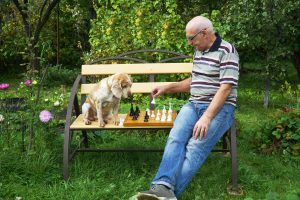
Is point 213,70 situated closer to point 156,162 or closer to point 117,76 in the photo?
point 117,76

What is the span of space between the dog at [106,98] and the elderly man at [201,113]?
0.61 metres

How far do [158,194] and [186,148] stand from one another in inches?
20.7

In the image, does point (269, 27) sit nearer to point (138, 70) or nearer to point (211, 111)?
point (138, 70)

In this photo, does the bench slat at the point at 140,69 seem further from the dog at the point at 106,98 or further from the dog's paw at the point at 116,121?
the dog's paw at the point at 116,121

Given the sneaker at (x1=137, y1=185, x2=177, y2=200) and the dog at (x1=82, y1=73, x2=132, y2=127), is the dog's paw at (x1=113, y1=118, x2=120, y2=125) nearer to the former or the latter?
the dog at (x1=82, y1=73, x2=132, y2=127)

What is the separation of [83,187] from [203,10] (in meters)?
11.2

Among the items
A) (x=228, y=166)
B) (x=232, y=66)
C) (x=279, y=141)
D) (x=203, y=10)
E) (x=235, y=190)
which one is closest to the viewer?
(x=232, y=66)

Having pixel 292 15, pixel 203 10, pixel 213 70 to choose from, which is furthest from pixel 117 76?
pixel 203 10

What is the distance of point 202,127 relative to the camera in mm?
3973

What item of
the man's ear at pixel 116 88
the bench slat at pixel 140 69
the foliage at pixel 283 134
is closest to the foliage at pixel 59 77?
the bench slat at pixel 140 69

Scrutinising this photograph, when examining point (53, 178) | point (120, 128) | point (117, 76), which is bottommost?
point (53, 178)

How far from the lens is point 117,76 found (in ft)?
14.9

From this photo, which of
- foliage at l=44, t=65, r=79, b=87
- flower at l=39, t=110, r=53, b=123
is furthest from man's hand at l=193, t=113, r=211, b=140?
foliage at l=44, t=65, r=79, b=87

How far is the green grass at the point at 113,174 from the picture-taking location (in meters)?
4.32
